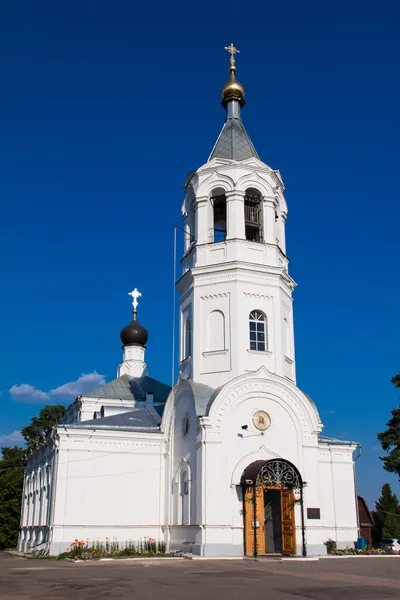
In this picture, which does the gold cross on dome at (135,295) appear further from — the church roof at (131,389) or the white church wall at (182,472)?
the white church wall at (182,472)

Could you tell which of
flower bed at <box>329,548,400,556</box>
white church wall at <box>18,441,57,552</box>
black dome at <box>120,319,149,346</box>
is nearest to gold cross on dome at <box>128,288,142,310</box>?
black dome at <box>120,319,149,346</box>

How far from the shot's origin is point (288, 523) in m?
17.9

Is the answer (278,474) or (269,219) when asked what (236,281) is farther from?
(278,474)

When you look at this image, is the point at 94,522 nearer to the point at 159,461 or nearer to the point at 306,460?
the point at 159,461

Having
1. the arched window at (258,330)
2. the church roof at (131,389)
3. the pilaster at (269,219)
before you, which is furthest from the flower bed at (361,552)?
the church roof at (131,389)

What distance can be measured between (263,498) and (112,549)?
4804mm

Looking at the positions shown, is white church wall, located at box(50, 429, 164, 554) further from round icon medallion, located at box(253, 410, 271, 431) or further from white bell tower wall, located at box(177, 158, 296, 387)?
round icon medallion, located at box(253, 410, 271, 431)

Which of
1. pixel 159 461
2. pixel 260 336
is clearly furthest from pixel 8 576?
pixel 260 336

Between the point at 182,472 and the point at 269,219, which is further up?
the point at 269,219

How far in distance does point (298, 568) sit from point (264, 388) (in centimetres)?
634

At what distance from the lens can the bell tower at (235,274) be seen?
2019cm

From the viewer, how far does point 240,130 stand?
77.6ft

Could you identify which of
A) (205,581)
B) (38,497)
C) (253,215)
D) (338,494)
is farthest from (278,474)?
(38,497)

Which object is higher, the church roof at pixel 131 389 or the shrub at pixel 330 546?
the church roof at pixel 131 389
